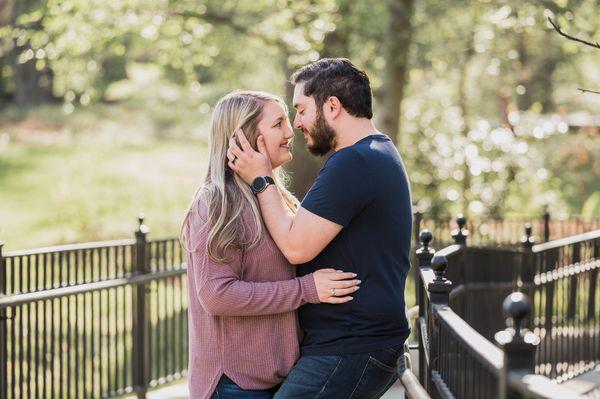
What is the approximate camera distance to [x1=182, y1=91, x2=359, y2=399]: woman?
134 inches

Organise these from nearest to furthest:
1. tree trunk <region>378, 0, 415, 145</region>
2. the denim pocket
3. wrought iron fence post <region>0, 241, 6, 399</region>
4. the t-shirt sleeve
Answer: the t-shirt sleeve → the denim pocket → wrought iron fence post <region>0, 241, 6, 399</region> → tree trunk <region>378, 0, 415, 145</region>

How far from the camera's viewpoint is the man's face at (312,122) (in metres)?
3.52

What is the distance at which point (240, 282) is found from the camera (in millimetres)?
3416

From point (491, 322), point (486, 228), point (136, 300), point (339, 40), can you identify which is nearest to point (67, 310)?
point (136, 300)

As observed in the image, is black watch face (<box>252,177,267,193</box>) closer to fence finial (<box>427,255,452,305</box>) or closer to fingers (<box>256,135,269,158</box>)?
fingers (<box>256,135,269,158</box>)

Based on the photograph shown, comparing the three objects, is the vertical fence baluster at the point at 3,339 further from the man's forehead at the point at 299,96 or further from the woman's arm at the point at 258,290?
the man's forehead at the point at 299,96

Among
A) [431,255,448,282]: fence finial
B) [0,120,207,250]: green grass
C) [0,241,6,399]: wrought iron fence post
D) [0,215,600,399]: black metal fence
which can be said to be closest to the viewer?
[431,255,448,282]: fence finial

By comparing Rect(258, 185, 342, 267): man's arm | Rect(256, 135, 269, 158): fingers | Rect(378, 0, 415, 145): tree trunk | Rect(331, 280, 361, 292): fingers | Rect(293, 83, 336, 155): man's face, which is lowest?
Rect(331, 280, 361, 292): fingers

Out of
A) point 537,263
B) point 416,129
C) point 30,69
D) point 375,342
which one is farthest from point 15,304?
point 30,69

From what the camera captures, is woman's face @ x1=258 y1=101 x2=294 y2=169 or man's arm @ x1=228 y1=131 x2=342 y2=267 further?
woman's face @ x1=258 y1=101 x2=294 y2=169

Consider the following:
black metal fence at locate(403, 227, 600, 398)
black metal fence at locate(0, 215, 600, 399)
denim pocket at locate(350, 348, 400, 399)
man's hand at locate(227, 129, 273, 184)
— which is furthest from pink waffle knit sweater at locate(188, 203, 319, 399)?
black metal fence at locate(0, 215, 600, 399)

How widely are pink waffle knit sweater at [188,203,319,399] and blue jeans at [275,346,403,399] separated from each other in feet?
0.25

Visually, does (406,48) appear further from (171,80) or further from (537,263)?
(171,80)

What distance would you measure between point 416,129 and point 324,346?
12.6 meters
